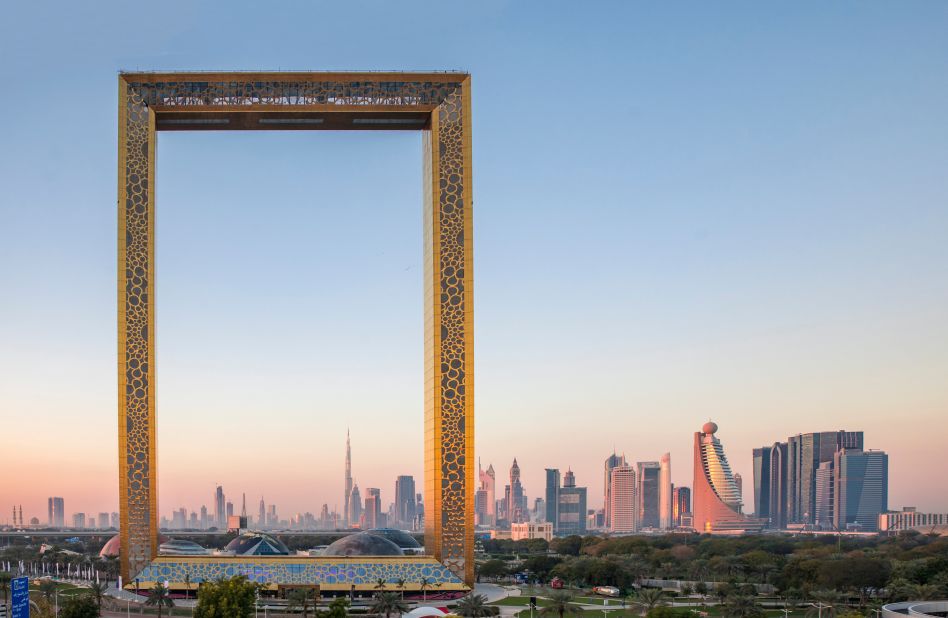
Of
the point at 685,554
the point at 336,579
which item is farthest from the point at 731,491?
the point at 336,579

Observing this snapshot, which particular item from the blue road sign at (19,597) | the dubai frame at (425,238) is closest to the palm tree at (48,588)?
the dubai frame at (425,238)

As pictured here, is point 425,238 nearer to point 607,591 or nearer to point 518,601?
point 518,601

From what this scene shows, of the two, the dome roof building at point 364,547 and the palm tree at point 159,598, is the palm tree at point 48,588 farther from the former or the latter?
the dome roof building at point 364,547

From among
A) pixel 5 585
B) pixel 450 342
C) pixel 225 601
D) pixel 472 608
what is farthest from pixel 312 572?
pixel 5 585

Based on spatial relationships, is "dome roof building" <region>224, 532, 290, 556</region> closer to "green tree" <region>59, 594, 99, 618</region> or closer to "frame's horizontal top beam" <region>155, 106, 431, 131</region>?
"green tree" <region>59, 594, 99, 618</region>

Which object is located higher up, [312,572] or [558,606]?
[312,572]

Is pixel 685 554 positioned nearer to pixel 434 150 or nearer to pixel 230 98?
pixel 434 150

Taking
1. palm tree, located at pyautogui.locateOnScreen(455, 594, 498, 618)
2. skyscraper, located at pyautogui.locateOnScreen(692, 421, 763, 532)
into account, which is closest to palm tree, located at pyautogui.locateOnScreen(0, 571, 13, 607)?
palm tree, located at pyautogui.locateOnScreen(455, 594, 498, 618)
